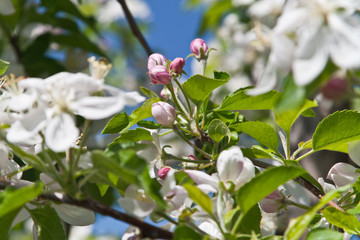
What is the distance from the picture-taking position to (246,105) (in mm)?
1039

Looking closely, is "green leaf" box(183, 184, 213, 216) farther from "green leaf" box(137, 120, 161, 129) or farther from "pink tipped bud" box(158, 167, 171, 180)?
"green leaf" box(137, 120, 161, 129)

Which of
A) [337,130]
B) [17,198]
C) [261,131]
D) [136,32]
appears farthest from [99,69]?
[136,32]

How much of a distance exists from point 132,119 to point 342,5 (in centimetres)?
53

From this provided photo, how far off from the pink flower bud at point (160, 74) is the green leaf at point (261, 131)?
0.54ft

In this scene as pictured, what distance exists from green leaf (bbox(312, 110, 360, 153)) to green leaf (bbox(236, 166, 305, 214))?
0.28 m

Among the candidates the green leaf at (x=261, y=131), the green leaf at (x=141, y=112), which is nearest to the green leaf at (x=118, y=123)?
the green leaf at (x=141, y=112)

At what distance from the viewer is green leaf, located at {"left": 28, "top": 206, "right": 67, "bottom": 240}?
0.89 meters

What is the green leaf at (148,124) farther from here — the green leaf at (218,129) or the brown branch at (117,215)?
the brown branch at (117,215)

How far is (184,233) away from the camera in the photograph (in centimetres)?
76

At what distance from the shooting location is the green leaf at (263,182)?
29.5 inches

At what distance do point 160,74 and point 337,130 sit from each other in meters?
0.36

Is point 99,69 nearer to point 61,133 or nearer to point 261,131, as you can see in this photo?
point 61,133

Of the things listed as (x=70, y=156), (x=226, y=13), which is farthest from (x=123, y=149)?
(x=226, y=13)

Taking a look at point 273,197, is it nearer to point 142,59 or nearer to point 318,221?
point 318,221
